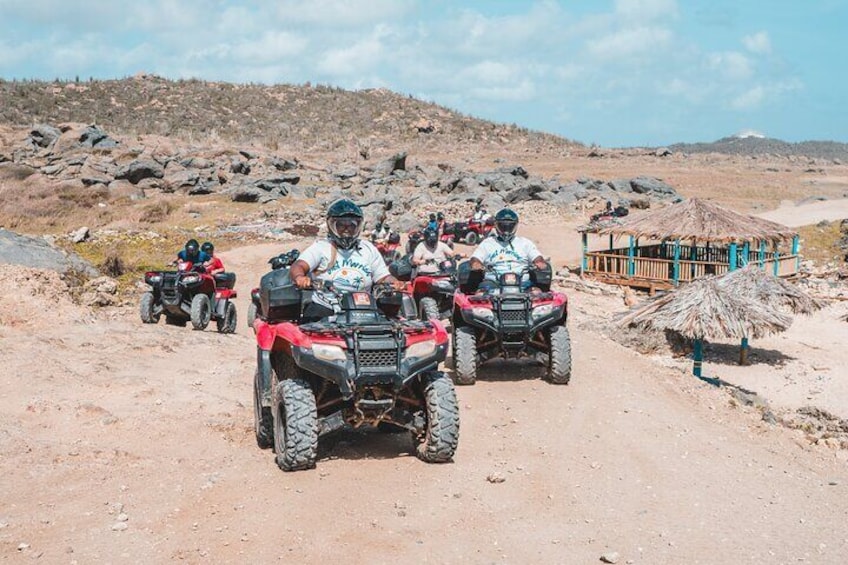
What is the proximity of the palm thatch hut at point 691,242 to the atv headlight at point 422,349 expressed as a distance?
58.8 ft

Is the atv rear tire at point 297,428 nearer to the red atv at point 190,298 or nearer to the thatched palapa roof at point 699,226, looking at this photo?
the red atv at point 190,298

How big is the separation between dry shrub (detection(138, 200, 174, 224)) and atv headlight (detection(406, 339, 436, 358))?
25742mm

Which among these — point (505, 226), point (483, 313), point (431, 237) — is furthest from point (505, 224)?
point (431, 237)

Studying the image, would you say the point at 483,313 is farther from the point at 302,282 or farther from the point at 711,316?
the point at 711,316

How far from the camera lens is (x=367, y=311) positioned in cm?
703

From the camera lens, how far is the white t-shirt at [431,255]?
14.4 m

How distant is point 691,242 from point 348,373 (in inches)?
802

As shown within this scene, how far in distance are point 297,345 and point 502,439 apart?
2.59 m

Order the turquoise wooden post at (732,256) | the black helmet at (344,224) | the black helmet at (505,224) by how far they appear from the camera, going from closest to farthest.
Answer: the black helmet at (344,224), the black helmet at (505,224), the turquoise wooden post at (732,256)

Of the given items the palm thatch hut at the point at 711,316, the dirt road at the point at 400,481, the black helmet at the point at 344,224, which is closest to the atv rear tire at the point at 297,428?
the dirt road at the point at 400,481

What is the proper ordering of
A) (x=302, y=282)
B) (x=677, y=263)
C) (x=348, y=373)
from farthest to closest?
(x=677, y=263)
(x=302, y=282)
(x=348, y=373)

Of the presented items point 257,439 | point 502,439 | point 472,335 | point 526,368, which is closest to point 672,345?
point 526,368

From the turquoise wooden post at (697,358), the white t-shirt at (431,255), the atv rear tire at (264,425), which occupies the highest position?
the white t-shirt at (431,255)

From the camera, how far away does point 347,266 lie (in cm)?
764
